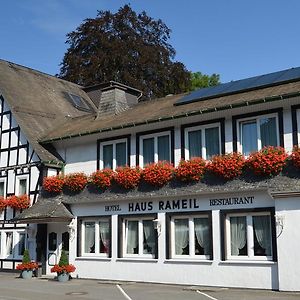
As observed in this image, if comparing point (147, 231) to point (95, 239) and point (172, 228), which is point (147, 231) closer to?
point (172, 228)

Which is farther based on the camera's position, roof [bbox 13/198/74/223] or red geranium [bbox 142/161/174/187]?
roof [bbox 13/198/74/223]

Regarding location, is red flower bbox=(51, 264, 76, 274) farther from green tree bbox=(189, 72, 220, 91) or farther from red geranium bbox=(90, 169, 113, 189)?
green tree bbox=(189, 72, 220, 91)

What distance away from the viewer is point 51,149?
24062 millimetres

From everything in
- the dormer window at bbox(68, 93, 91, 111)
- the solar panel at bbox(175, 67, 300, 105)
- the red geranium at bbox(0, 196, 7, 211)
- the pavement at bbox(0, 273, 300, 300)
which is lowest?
the pavement at bbox(0, 273, 300, 300)

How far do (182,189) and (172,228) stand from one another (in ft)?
5.32

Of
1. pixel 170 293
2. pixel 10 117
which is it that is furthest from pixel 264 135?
pixel 10 117

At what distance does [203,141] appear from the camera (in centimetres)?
1933

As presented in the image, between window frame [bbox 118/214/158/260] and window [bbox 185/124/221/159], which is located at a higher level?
window [bbox 185/124/221/159]

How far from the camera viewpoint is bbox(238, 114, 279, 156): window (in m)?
17.8

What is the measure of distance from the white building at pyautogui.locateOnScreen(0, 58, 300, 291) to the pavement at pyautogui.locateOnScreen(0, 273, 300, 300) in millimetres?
799

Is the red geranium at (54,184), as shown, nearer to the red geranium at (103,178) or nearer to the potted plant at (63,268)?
the red geranium at (103,178)

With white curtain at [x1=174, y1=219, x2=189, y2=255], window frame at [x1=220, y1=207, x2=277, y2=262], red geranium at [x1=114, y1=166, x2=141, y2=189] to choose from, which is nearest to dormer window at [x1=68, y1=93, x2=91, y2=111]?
red geranium at [x1=114, y1=166, x2=141, y2=189]

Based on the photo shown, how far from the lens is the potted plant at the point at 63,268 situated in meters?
19.5

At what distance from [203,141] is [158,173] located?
6.71ft
